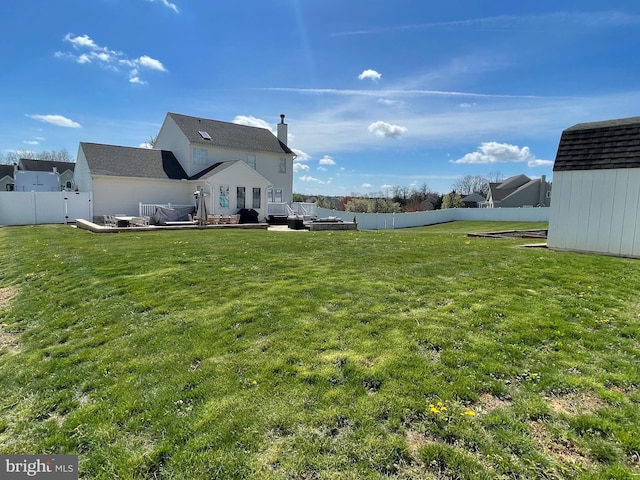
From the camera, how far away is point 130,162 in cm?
2308

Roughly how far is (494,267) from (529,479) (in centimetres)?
543

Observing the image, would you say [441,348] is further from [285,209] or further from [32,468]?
[285,209]

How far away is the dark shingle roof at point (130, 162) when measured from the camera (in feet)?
70.9

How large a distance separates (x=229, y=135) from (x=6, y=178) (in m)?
44.2

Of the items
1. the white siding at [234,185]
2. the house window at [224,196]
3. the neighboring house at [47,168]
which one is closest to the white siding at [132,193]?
the white siding at [234,185]

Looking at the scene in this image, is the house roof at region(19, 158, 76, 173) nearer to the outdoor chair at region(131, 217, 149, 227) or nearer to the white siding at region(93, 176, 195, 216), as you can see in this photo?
the white siding at region(93, 176, 195, 216)

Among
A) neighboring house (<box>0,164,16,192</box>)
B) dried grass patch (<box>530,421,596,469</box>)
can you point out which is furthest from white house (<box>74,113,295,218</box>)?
neighboring house (<box>0,164,16,192</box>)

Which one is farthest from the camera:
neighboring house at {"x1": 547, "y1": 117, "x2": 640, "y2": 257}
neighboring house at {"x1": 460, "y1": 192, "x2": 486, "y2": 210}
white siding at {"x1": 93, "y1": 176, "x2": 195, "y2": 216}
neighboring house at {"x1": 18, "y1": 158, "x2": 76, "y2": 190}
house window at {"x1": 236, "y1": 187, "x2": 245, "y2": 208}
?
neighboring house at {"x1": 460, "y1": 192, "x2": 486, "y2": 210}

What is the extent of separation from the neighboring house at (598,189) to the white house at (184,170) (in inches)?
737

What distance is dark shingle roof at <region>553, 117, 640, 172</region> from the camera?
26.6ft

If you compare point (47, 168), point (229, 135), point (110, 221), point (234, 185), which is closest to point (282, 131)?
point (229, 135)

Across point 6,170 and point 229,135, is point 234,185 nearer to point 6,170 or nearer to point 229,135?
point 229,135

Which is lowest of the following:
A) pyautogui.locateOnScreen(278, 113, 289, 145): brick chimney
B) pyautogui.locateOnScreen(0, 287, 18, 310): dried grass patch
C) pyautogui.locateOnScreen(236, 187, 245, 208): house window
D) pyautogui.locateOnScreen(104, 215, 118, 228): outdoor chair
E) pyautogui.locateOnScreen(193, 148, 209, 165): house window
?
pyautogui.locateOnScreen(0, 287, 18, 310): dried grass patch

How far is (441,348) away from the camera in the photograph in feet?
12.2
